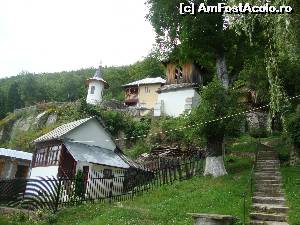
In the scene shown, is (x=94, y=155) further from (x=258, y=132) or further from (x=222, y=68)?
(x=258, y=132)

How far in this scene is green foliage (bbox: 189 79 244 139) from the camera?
20.5 meters

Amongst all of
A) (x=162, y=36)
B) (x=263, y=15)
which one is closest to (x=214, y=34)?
(x=162, y=36)

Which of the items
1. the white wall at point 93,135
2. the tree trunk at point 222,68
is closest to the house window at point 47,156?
the white wall at point 93,135

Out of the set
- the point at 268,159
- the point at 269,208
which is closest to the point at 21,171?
the point at 268,159

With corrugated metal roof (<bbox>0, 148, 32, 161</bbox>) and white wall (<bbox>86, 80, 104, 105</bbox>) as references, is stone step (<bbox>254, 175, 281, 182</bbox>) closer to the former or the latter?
corrugated metal roof (<bbox>0, 148, 32, 161</bbox>)

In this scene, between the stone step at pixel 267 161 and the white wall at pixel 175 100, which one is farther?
the white wall at pixel 175 100

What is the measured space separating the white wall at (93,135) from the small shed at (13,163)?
11899mm

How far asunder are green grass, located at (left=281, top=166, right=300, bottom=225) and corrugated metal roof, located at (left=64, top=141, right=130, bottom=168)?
12.9 m

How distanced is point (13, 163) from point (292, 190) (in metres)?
32.0

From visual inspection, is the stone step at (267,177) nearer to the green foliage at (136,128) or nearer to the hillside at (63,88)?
the green foliage at (136,128)

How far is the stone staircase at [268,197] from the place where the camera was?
13.5 metres

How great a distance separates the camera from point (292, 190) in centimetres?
1608

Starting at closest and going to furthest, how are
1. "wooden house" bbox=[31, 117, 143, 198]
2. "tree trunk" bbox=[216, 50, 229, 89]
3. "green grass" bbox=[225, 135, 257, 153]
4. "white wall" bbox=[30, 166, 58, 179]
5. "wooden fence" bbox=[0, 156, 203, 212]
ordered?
"wooden fence" bbox=[0, 156, 203, 212]
"tree trunk" bbox=[216, 50, 229, 89]
"wooden house" bbox=[31, 117, 143, 198]
"white wall" bbox=[30, 166, 58, 179]
"green grass" bbox=[225, 135, 257, 153]

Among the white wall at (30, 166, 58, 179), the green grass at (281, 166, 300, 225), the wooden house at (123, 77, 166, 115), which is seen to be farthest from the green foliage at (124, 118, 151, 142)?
the green grass at (281, 166, 300, 225)
